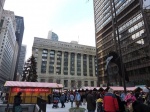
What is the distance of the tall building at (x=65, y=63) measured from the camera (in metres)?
108

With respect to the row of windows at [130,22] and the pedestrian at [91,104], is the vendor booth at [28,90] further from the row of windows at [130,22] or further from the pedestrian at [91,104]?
the row of windows at [130,22]

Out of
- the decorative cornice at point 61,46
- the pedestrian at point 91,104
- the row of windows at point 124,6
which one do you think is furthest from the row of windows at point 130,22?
the decorative cornice at point 61,46

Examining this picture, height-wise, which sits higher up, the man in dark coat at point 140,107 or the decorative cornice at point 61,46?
the decorative cornice at point 61,46

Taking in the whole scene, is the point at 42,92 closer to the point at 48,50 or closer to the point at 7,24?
the point at 48,50

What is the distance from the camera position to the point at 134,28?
5150cm

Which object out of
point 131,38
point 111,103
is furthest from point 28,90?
point 131,38

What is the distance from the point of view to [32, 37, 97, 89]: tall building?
10838cm

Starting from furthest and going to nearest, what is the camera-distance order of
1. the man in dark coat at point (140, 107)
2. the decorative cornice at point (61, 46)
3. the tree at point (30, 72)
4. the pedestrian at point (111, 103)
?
1. the decorative cornice at point (61, 46)
2. the tree at point (30, 72)
3. the pedestrian at point (111, 103)
4. the man in dark coat at point (140, 107)

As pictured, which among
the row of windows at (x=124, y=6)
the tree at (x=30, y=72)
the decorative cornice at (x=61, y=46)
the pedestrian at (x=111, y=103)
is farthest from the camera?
the decorative cornice at (x=61, y=46)

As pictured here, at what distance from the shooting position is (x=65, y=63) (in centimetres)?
11838

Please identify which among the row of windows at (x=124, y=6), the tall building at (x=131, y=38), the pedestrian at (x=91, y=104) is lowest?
the pedestrian at (x=91, y=104)

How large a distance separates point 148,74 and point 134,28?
16.3m

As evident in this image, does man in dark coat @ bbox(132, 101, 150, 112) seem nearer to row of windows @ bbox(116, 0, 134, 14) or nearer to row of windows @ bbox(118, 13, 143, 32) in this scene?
row of windows @ bbox(118, 13, 143, 32)

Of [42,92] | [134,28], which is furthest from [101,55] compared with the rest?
[42,92]
